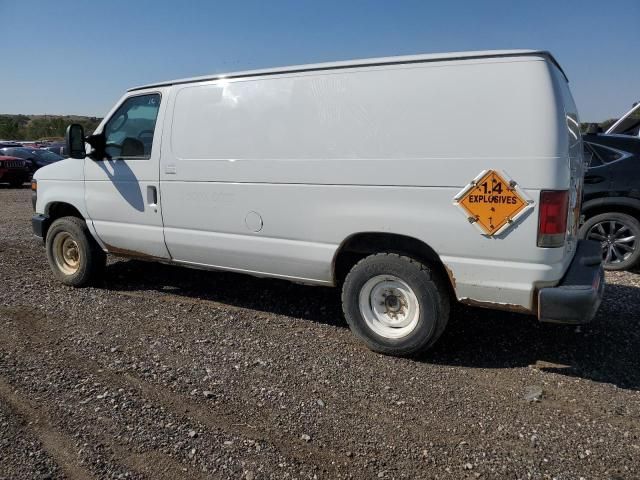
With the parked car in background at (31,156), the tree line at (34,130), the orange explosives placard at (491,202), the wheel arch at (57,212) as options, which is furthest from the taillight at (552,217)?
the tree line at (34,130)

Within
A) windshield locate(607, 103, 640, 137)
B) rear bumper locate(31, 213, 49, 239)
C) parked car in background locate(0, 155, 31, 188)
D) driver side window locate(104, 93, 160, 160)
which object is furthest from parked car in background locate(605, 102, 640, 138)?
parked car in background locate(0, 155, 31, 188)

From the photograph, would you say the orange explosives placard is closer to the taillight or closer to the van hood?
the taillight

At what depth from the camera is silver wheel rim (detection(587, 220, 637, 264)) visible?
6270 mm

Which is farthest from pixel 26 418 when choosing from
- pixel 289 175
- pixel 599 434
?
pixel 599 434

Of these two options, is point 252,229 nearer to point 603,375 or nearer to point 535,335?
point 535,335

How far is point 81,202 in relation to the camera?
5.47m

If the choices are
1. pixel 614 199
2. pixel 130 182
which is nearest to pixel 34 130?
pixel 130 182

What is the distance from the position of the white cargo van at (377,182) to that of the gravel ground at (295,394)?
538mm

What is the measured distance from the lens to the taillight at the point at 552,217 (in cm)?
320

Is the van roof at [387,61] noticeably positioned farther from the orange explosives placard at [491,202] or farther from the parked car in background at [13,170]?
the parked car in background at [13,170]

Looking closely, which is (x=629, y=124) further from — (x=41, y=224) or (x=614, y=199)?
(x=41, y=224)

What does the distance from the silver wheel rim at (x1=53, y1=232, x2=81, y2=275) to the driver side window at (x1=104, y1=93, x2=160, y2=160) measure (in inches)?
50.8

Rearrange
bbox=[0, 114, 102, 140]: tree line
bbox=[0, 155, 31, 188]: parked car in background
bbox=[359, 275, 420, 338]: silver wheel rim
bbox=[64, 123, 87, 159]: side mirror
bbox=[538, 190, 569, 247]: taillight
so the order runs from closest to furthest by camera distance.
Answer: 1. bbox=[538, 190, 569, 247]: taillight
2. bbox=[359, 275, 420, 338]: silver wheel rim
3. bbox=[64, 123, 87, 159]: side mirror
4. bbox=[0, 155, 31, 188]: parked car in background
5. bbox=[0, 114, 102, 140]: tree line

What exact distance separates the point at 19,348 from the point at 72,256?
1977 mm
